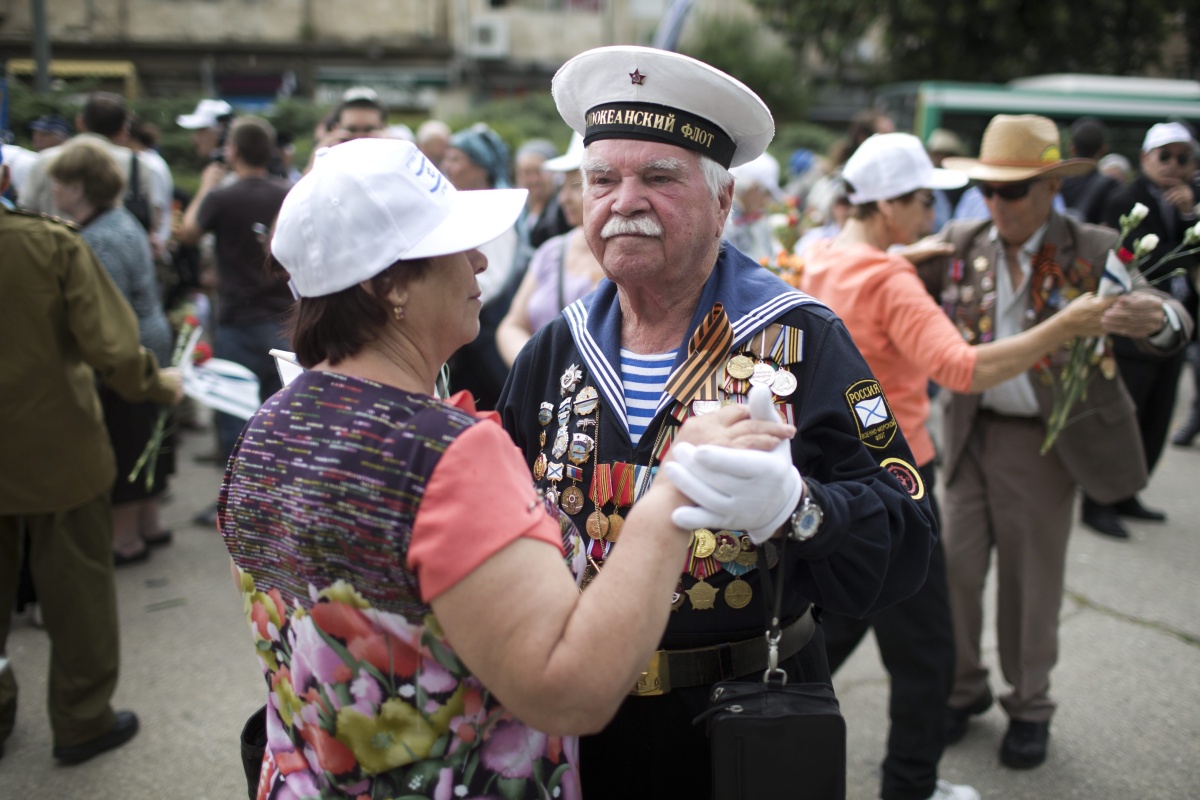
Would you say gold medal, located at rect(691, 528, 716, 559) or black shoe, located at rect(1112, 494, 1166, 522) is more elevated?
gold medal, located at rect(691, 528, 716, 559)

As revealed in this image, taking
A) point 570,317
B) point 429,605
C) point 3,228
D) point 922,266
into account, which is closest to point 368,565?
point 429,605

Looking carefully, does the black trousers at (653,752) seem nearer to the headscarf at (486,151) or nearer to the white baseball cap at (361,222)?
the white baseball cap at (361,222)

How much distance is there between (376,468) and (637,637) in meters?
0.42

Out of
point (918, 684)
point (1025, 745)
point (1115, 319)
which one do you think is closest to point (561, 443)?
point (918, 684)

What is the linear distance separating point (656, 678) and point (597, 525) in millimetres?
309

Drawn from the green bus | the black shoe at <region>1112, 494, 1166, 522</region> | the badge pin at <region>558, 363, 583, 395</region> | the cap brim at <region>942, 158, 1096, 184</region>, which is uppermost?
the green bus

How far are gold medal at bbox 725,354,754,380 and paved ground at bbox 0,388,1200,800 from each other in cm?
211

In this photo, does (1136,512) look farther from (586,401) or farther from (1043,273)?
(586,401)

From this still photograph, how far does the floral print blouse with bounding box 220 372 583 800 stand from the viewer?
1.29 metres

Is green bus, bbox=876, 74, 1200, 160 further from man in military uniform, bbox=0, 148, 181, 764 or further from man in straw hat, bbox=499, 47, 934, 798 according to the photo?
man in straw hat, bbox=499, 47, 934, 798

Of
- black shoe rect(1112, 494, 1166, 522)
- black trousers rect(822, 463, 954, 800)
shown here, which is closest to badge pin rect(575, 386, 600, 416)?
black trousers rect(822, 463, 954, 800)

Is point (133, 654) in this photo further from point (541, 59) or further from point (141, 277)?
point (541, 59)

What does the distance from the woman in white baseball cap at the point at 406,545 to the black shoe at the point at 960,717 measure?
249cm

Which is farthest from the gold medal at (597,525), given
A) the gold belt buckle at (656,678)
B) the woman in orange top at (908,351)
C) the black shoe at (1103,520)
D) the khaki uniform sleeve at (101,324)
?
the black shoe at (1103,520)
